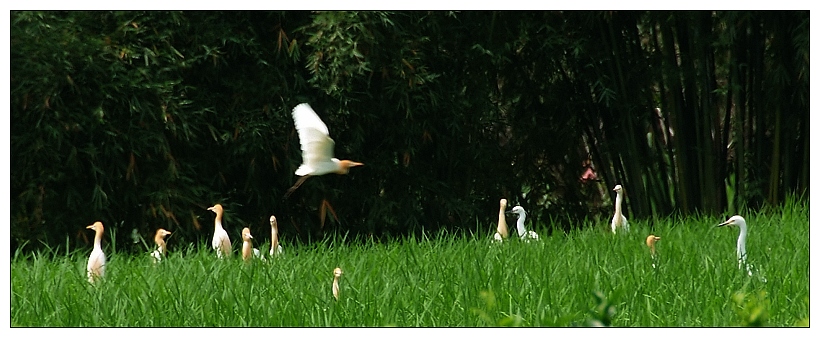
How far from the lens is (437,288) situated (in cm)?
325

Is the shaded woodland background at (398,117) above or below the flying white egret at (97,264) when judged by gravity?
above

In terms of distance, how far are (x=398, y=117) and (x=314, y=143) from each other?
2250mm

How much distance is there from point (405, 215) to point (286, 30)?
1.20 meters

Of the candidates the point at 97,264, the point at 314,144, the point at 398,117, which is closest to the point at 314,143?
the point at 314,144

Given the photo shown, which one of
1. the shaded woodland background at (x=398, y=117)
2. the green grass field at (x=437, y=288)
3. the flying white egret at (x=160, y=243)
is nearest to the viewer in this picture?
the green grass field at (x=437, y=288)

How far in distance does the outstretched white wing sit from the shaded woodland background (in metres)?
1.49

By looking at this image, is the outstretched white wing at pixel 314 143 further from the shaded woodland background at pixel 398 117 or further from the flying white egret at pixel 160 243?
the shaded woodland background at pixel 398 117

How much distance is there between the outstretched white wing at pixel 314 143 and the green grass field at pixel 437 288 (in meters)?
0.39

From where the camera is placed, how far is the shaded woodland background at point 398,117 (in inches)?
206

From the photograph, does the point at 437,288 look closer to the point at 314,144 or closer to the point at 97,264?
the point at 314,144

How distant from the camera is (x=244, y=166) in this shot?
5.61m

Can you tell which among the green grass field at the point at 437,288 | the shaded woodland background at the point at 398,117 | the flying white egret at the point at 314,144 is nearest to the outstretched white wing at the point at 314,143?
the flying white egret at the point at 314,144

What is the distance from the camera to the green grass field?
9.77 ft

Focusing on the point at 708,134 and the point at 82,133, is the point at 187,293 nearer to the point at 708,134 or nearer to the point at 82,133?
the point at 82,133
